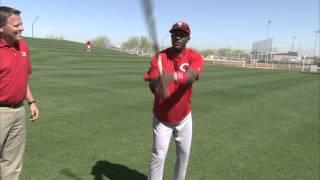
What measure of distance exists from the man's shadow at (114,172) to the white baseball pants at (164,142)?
1.22 meters

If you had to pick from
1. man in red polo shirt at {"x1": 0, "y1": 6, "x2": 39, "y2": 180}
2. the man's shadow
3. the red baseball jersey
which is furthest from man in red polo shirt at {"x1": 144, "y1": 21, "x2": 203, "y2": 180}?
man in red polo shirt at {"x1": 0, "y1": 6, "x2": 39, "y2": 180}

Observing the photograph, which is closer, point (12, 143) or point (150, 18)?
point (150, 18)

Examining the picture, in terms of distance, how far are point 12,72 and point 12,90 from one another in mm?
186

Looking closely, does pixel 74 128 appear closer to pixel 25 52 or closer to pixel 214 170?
pixel 214 170

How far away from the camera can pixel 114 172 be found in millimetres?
6254

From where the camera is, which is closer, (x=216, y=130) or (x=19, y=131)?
(x=19, y=131)

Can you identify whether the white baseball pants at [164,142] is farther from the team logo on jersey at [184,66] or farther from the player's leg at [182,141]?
the team logo on jersey at [184,66]

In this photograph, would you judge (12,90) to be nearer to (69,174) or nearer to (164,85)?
(164,85)

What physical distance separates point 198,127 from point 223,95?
676 centimetres

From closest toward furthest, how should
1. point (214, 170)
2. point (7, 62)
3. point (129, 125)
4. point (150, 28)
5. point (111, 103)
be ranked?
point (150, 28) < point (7, 62) < point (214, 170) < point (129, 125) < point (111, 103)

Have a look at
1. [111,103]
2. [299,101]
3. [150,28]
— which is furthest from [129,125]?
[299,101]

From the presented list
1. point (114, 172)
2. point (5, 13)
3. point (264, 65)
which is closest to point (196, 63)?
point (5, 13)

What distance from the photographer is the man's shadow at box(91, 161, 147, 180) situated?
239 inches

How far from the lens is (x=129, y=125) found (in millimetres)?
9508
